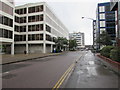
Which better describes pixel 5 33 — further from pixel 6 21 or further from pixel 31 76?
pixel 31 76

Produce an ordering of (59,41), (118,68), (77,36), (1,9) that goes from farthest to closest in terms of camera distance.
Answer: (77,36) → (59,41) → (1,9) → (118,68)

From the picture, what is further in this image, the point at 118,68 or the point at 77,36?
the point at 77,36

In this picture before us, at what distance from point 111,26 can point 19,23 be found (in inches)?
1850

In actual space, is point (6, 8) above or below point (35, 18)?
below

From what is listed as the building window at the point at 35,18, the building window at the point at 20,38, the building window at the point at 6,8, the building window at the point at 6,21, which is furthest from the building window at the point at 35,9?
the building window at the point at 6,21

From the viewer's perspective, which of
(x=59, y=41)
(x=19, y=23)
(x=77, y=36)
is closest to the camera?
(x=19, y=23)

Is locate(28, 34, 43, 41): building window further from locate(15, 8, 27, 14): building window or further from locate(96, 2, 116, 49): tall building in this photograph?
locate(96, 2, 116, 49): tall building

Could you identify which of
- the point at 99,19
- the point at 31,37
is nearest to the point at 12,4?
the point at 31,37

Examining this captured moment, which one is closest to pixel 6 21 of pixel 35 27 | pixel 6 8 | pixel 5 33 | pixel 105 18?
pixel 5 33

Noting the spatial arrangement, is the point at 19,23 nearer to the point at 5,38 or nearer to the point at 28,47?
the point at 28,47

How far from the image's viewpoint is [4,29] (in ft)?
Answer: 111

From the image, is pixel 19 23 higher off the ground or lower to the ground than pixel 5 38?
higher

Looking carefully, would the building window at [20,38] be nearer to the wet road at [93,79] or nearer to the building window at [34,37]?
the building window at [34,37]

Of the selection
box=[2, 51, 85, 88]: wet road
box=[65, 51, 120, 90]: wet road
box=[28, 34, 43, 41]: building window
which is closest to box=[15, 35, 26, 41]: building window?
box=[28, 34, 43, 41]: building window
